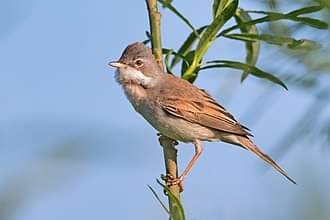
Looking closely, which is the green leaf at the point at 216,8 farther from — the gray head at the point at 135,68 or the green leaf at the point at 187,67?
the gray head at the point at 135,68

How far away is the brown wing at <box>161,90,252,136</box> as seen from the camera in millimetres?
3928

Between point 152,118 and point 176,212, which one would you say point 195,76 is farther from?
point 152,118

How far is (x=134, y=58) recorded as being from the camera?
353cm

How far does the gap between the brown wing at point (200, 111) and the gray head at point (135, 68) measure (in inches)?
6.9

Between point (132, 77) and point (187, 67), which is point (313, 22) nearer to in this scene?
point (187, 67)

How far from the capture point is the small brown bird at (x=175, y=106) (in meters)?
3.68

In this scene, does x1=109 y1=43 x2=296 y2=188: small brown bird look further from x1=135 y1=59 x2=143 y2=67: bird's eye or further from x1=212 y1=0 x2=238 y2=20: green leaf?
x1=212 y1=0 x2=238 y2=20: green leaf

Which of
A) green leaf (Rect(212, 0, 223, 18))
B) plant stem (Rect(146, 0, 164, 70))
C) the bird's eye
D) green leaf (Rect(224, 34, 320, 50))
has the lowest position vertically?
green leaf (Rect(224, 34, 320, 50))

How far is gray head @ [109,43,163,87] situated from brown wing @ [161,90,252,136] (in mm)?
174

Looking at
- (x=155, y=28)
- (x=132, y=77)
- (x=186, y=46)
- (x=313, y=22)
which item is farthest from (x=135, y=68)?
(x=313, y=22)

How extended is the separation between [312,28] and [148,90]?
3155 millimetres

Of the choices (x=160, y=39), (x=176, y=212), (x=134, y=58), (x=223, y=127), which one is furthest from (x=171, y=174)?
(x=223, y=127)

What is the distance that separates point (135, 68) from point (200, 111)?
0.60 m

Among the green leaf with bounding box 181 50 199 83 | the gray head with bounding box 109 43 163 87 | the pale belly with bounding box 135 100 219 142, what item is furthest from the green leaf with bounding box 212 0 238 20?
the pale belly with bounding box 135 100 219 142
